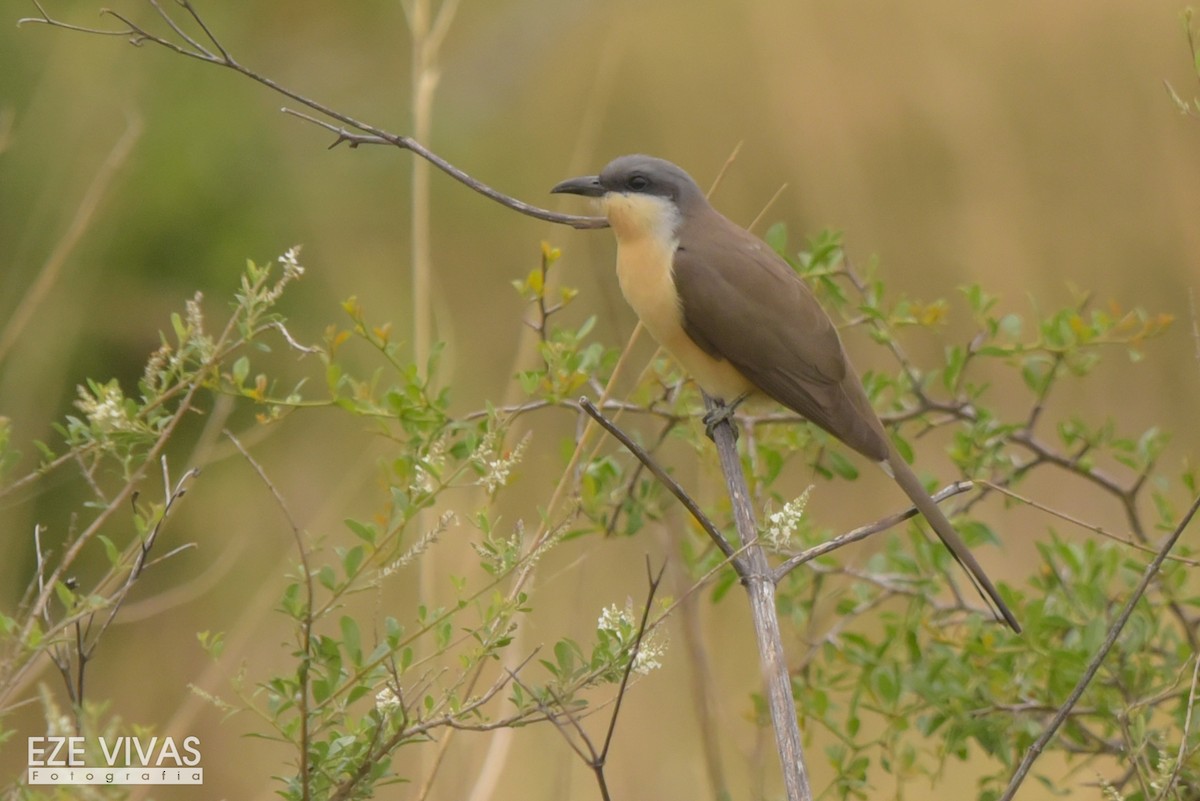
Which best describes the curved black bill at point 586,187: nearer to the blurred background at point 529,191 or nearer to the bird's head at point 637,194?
the bird's head at point 637,194

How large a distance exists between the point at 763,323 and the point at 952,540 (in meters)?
0.67

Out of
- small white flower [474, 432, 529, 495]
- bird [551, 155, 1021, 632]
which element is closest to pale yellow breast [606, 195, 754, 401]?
bird [551, 155, 1021, 632]

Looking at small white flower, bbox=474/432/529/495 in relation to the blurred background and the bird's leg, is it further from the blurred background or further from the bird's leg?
the blurred background

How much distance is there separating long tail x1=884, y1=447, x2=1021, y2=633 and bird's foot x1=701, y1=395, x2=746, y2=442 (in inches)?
13.3

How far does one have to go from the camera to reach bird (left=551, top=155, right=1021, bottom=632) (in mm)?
2611

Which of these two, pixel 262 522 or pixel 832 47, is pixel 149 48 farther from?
pixel 832 47

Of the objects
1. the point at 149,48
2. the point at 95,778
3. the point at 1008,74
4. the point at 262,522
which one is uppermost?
the point at 1008,74

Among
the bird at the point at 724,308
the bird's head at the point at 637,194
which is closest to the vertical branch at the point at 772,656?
the bird at the point at 724,308

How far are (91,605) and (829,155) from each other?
4679mm

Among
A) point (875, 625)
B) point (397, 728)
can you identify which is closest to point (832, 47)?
point (875, 625)

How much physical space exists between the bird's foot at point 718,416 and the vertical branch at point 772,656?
59 cm

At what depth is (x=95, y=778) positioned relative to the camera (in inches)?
52.6

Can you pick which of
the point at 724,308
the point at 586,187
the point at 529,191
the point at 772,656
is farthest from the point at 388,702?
the point at 529,191

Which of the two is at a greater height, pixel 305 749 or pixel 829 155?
pixel 829 155
